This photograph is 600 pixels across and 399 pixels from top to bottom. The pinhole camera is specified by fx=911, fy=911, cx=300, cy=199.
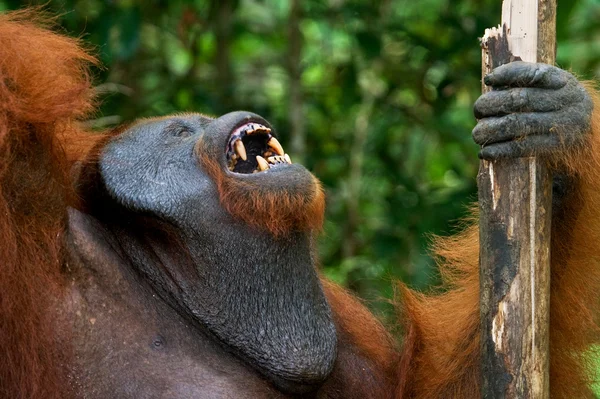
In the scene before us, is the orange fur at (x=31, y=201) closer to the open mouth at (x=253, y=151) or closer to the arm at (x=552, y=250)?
the open mouth at (x=253, y=151)

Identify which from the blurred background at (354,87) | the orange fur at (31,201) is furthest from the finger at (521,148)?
the blurred background at (354,87)

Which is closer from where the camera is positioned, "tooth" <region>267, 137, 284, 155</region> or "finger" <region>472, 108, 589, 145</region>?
"finger" <region>472, 108, 589, 145</region>

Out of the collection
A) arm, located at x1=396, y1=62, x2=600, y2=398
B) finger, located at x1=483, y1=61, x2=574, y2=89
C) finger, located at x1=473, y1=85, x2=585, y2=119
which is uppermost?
finger, located at x1=483, y1=61, x2=574, y2=89

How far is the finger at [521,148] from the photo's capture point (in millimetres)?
2416

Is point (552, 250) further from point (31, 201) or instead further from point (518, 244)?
point (31, 201)

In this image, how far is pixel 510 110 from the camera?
2441 millimetres

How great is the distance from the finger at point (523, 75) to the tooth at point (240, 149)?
81cm

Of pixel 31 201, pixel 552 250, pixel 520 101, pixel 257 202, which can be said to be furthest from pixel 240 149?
pixel 552 250

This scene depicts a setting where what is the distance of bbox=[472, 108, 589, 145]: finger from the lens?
242cm

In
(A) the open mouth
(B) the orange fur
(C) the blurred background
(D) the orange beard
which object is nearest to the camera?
(B) the orange fur

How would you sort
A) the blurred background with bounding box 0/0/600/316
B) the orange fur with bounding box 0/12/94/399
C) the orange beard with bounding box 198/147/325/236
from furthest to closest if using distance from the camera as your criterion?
the blurred background with bounding box 0/0/600/316 < the orange beard with bounding box 198/147/325/236 < the orange fur with bounding box 0/12/94/399

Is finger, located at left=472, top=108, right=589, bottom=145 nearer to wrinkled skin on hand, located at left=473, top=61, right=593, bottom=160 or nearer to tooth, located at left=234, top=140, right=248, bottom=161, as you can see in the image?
wrinkled skin on hand, located at left=473, top=61, right=593, bottom=160

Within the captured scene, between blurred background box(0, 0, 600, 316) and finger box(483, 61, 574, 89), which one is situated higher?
finger box(483, 61, 574, 89)

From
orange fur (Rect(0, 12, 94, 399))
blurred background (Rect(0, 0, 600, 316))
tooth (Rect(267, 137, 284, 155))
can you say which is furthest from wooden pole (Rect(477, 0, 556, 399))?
blurred background (Rect(0, 0, 600, 316))
